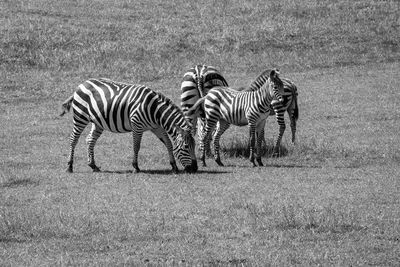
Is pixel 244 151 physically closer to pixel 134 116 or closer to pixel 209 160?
pixel 209 160

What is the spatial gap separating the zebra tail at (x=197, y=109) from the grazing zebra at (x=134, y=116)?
5.89 feet

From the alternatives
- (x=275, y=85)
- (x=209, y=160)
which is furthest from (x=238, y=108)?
(x=209, y=160)

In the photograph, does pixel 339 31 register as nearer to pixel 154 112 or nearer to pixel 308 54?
pixel 308 54

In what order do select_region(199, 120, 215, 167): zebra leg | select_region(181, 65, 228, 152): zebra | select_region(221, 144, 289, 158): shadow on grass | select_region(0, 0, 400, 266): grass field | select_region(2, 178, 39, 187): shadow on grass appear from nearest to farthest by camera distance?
select_region(0, 0, 400, 266): grass field < select_region(2, 178, 39, 187): shadow on grass < select_region(199, 120, 215, 167): zebra leg < select_region(221, 144, 289, 158): shadow on grass < select_region(181, 65, 228, 152): zebra

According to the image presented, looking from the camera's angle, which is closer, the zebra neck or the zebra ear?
the zebra neck

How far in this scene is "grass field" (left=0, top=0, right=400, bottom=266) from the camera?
1162cm

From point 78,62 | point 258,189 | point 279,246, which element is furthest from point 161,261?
point 78,62

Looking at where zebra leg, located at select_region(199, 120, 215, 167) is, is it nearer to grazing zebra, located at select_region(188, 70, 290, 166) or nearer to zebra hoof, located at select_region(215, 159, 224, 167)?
grazing zebra, located at select_region(188, 70, 290, 166)

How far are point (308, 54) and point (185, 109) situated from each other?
49.4ft

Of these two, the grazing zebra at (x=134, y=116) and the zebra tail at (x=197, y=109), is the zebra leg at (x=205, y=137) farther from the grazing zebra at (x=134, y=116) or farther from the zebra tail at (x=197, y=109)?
the grazing zebra at (x=134, y=116)

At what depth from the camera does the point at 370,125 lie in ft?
75.9

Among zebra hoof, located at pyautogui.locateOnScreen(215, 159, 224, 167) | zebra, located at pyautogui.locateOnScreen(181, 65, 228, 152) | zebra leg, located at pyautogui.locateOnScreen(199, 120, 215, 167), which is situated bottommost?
zebra hoof, located at pyautogui.locateOnScreen(215, 159, 224, 167)

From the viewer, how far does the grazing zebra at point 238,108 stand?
18281 mm

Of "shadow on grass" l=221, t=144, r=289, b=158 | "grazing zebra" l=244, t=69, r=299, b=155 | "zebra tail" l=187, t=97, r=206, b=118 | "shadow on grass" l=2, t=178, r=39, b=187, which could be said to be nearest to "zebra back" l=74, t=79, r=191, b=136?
"zebra tail" l=187, t=97, r=206, b=118
